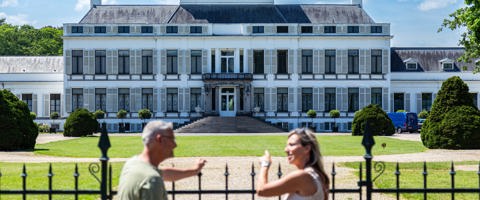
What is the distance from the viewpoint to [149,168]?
524 cm

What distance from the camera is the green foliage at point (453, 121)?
77.9ft

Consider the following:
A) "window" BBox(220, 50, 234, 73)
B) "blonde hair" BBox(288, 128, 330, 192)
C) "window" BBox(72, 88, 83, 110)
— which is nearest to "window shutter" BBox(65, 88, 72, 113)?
"window" BBox(72, 88, 83, 110)

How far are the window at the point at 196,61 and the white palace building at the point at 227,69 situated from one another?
7cm

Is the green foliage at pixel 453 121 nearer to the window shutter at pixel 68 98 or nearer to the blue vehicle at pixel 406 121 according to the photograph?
the blue vehicle at pixel 406 121

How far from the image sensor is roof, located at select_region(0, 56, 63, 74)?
2191 inches

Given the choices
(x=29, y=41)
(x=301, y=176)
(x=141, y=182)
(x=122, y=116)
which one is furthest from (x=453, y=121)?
(x=29, y=41)

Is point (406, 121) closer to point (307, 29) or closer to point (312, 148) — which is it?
point (307, 29)

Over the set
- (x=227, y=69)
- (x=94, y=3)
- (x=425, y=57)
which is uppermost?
(x=94, y=3)

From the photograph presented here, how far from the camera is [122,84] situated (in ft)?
167

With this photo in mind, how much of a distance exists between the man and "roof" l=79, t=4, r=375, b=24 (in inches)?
1848

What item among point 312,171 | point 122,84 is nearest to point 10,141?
point 312,171

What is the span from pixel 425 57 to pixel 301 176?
167ft

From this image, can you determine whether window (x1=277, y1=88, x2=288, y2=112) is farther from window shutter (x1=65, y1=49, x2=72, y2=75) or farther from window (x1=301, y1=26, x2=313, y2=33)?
window shutter (x1=65, y1=49, x2=72, y2=75)

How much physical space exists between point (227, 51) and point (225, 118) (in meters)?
6.39
